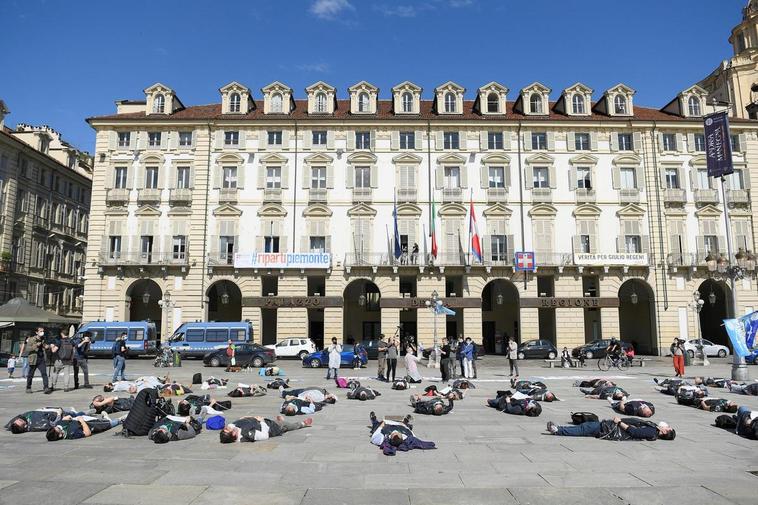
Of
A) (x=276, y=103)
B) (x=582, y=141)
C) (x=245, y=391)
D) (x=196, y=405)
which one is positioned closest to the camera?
(x=196, y=405)

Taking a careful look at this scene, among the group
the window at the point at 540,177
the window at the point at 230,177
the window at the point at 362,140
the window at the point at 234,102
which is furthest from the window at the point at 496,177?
the window at the point at 234,102

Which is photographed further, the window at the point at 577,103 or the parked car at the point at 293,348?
the window at the point at 577,103

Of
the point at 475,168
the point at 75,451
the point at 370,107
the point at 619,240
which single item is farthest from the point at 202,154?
the point at 75,451

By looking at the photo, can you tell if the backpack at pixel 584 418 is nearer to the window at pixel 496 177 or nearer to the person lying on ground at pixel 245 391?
the person lying on ground at pixel 245 391

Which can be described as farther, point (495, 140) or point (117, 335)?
point (495, 140)

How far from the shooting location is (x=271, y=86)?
4094cm

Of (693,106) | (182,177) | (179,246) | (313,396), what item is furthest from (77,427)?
(693,106)

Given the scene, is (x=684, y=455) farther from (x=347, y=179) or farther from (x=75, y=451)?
(x=347, y=179)

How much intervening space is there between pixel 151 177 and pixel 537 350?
3014 centimetres

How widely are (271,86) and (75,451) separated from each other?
3569 centimetres

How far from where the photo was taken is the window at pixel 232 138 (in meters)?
40.3

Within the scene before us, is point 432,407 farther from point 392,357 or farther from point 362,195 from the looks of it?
point 362,195

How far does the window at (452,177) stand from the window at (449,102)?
4644mm

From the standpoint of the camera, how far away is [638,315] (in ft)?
139
